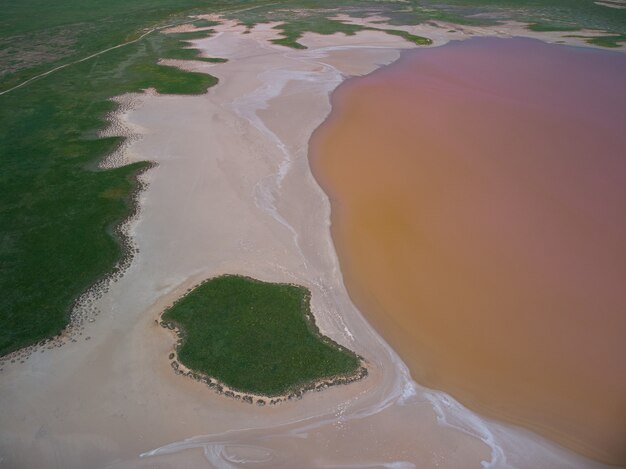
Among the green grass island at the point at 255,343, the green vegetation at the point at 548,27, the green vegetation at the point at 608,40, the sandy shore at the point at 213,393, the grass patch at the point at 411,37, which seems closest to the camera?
the sandy shore at the point at 213,393

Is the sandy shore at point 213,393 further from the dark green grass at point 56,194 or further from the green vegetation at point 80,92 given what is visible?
the green vegetation at point 80,92

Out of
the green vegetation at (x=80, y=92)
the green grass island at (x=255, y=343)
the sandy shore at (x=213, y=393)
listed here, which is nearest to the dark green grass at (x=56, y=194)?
the green vegetation at (x=80, y=92)

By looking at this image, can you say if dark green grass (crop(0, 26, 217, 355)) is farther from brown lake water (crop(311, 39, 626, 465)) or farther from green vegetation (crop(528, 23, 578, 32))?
green vegetation (crop(528, 23, 578, 32))

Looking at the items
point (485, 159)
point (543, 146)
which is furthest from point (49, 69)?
point (543, 146)

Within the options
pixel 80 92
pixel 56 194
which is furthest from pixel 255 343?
pixel 80 92

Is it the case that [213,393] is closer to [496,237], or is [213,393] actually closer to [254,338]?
[254,338]

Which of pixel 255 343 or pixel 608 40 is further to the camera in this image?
pixel 608 40

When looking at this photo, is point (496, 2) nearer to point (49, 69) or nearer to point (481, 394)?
point (49, 69)
